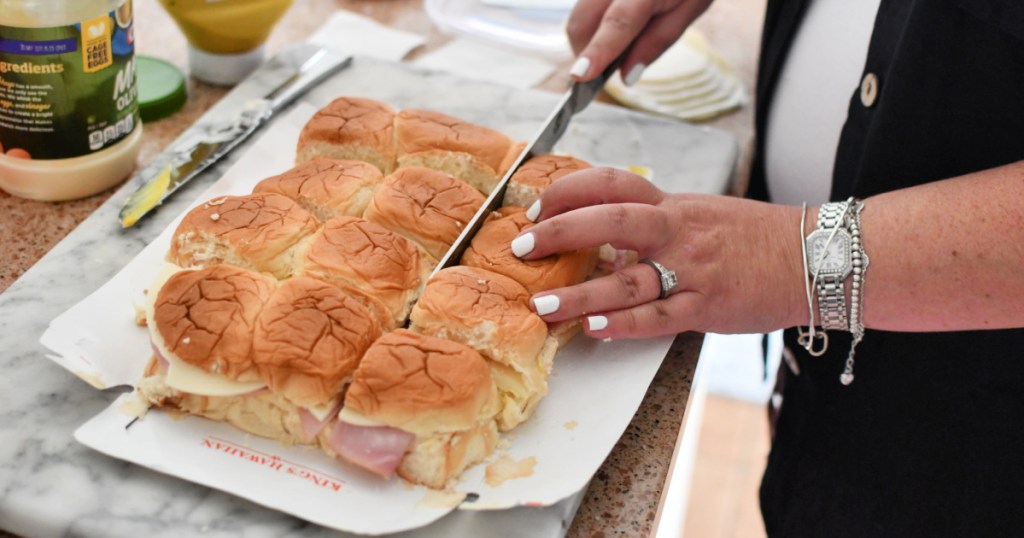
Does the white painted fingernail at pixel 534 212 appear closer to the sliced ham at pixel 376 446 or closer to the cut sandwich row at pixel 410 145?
the cut sandwich row at pixel 410 145

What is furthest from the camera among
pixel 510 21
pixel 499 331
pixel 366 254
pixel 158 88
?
pixel 510 21

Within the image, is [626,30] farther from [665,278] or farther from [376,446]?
[376,446]

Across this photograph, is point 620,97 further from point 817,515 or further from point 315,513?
point 315,513

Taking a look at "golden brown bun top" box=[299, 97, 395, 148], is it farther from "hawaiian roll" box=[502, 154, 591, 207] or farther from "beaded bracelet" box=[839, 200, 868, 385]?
"beaded bracelet" box=[839, 200, 868, 385]

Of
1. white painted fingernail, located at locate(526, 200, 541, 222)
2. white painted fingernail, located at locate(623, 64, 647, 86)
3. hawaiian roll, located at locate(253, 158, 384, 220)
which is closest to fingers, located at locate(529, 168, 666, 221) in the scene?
white painted fingernail, located at locate(526, 200, 541, 222)

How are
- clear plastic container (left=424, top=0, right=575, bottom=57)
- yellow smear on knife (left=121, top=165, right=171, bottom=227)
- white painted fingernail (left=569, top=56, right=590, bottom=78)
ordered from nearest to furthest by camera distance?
yellow smear on knife (left=121, top=165, right=171, bottom=227) → white painted fingernail (left=569, top=56, right=590, bottom=78) → clear plastic container (left=424, top=0, right=575, bottom=57)

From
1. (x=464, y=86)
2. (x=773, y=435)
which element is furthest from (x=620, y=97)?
(x=773, y=435)

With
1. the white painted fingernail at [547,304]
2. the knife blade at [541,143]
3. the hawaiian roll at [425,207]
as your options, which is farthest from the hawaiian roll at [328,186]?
the white painted fingernail at [547,304]

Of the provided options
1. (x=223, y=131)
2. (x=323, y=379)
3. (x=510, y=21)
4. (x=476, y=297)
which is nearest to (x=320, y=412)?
(x=323, y=379)
